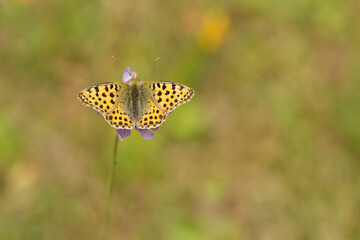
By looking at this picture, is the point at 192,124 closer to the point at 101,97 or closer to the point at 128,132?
the point at 128,132

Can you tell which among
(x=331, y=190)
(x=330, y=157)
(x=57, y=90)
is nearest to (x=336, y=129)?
(x=330, y=157)

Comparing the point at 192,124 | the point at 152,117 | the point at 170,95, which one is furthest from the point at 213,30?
the point at 152,117

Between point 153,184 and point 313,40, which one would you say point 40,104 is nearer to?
point 153,184

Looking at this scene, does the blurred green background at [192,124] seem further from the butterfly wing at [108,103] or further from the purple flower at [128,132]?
the butterfly wing at [108,103]

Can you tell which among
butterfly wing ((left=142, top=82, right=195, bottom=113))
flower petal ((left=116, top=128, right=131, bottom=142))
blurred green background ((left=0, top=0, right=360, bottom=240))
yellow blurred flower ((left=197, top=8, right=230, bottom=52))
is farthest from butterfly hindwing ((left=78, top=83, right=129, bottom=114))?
yellow blurred flower ((left=197, top=8, right=230, bottom=52))

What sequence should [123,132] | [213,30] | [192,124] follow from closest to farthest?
[123,132], [192,124], [213,30]

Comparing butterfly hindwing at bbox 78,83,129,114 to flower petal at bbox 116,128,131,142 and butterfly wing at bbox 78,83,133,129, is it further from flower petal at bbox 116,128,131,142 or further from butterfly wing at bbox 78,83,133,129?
flower petal at bbox 116,128,131,142
